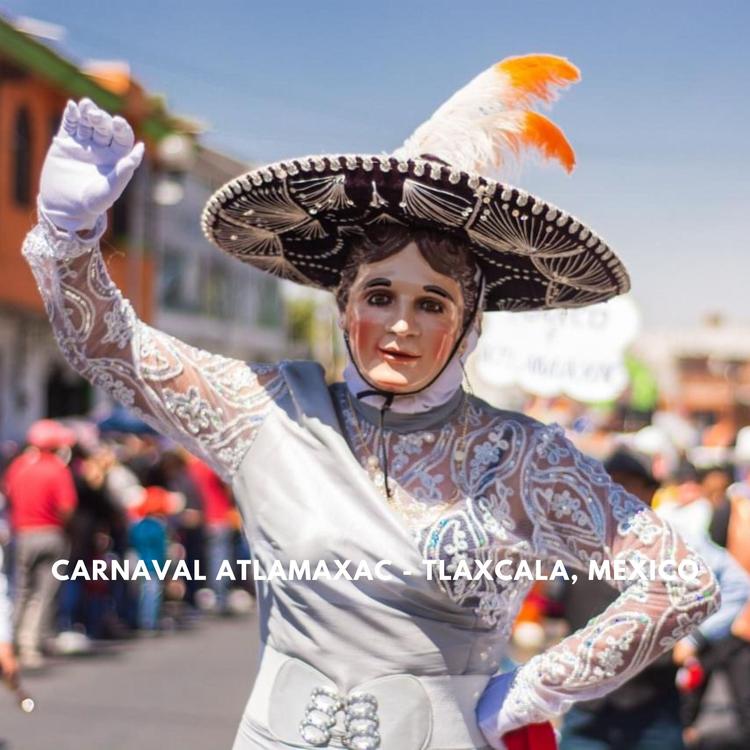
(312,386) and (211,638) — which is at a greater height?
(312,386)

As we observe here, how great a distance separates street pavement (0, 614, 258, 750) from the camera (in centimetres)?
666

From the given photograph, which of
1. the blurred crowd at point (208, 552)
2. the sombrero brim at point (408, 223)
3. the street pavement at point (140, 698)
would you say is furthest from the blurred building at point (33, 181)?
the sombrero brim at point (408, 223)

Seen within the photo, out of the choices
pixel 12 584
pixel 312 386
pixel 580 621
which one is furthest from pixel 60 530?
pixel 312 386

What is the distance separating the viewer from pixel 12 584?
8758 mm

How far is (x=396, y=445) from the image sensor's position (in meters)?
2.54

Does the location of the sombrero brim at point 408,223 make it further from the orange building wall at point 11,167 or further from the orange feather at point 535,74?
the orange building wall at point 11,167

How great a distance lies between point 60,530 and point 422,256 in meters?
6.59

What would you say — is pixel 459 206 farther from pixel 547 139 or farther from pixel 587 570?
pixel 587 570

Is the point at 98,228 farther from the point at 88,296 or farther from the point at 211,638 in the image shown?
the point at 211,638

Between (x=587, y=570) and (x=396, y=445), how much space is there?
0.43 m

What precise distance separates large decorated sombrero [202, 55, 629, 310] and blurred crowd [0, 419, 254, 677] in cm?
435

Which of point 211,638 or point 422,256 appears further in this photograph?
point 211,638

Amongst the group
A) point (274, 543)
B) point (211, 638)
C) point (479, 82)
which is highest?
point (479, 82)

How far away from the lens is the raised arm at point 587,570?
7.72 ft
